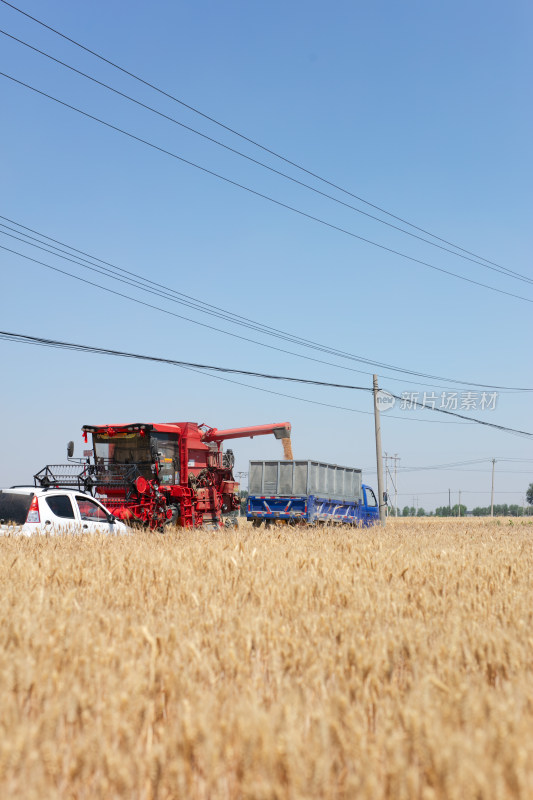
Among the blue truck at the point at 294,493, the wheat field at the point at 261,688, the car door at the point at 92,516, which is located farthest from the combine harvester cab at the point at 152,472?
the wheat field at the point at 261,688

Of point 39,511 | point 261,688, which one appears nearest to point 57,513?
point 39,511

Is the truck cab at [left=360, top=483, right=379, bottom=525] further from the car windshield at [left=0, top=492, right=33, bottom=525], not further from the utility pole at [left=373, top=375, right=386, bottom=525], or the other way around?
the car windshield at [left=0, top=492, right=33, bottom=525]

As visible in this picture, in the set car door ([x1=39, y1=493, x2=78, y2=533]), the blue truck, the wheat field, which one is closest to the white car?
car door ([x1=39, y1=493, x2=78, y2=533])

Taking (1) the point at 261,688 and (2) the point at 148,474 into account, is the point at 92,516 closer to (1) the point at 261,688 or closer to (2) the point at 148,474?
(2) the point at 148,474

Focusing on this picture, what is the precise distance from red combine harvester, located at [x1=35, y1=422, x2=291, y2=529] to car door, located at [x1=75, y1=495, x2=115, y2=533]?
441 cm

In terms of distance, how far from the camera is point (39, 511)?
12.5 m

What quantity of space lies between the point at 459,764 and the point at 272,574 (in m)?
5.20

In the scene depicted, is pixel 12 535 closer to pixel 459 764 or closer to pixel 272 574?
pixel 272 574

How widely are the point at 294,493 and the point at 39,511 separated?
13636mm

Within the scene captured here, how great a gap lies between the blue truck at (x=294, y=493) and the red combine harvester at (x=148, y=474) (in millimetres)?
3415

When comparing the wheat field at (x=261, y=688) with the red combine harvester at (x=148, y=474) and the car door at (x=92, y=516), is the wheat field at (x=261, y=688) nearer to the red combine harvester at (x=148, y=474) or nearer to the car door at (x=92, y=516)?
the car door at (x=92, y=516)

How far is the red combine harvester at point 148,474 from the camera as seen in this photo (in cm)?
1936

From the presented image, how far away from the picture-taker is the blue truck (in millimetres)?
24938

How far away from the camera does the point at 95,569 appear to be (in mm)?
7449
